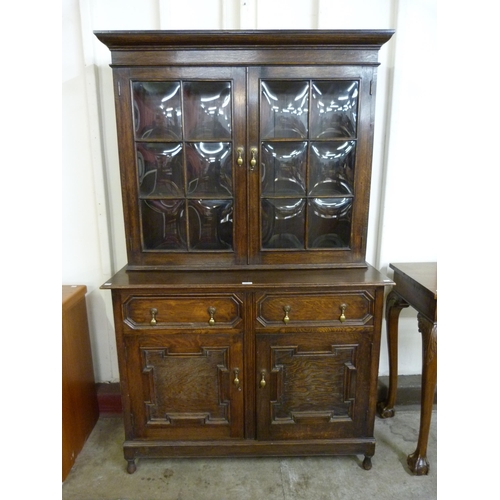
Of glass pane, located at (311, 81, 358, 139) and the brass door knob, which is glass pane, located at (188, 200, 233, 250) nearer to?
the brass door knob

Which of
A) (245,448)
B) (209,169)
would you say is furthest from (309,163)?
(245,448)

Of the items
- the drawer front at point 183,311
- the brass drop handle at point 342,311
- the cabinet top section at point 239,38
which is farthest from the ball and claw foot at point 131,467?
the cabinet top section at point 239,38

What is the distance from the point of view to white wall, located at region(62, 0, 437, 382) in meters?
1.69

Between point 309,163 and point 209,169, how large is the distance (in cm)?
46

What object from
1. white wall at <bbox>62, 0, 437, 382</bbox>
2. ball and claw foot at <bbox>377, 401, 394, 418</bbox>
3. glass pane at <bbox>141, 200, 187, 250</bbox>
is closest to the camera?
glass pane at <bbox>141, 200, 187, 250</bbox>

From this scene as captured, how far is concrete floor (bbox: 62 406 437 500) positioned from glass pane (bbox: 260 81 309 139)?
1.57 meters

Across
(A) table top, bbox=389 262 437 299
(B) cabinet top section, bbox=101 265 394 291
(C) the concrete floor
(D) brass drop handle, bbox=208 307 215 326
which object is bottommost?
(C) the concrete floor

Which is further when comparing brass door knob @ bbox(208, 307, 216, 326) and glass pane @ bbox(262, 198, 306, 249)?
glass pane @ bbox(262, 198, 306, 249)

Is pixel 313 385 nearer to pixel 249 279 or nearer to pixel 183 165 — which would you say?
pixel 249 279

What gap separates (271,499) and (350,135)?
1.66 meters

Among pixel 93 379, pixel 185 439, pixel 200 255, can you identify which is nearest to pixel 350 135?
pixel 200 255

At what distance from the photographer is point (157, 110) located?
1502 mm

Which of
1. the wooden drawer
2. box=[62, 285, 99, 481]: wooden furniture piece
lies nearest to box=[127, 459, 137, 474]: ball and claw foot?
box=[62, 285, 99, 481]: wooden furniture piece

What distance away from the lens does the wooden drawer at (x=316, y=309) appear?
1470 millimetres
